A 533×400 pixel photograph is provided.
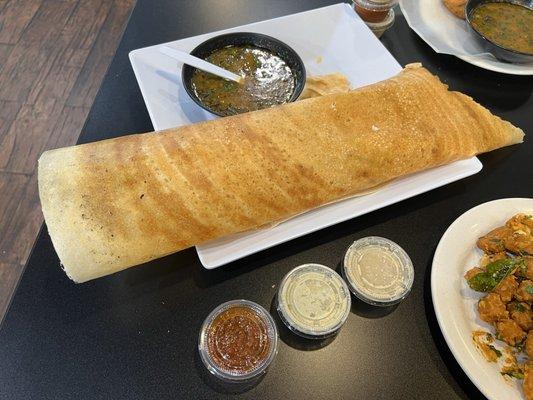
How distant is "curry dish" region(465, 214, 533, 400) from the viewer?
1111 millimetres

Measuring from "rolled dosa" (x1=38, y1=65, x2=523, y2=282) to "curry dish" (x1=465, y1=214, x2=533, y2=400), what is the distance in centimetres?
32

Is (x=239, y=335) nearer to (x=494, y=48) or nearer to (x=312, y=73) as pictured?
(x=312, y=73)

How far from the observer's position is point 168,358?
1149 millimetres

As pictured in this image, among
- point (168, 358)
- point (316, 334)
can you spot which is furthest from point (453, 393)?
point (168, 358)

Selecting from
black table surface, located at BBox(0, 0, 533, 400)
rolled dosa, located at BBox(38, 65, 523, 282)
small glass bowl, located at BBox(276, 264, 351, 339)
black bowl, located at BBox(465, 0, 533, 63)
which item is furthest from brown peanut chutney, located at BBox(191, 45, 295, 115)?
black bowl, located at BBox(465, 0, 533, 63)

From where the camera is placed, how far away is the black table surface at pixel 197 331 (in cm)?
112

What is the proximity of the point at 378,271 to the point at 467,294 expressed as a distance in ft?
0.81

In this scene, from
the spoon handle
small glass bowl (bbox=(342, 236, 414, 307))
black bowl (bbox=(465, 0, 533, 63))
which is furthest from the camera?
black bowl (bbox=(465, 0, 533, 63))

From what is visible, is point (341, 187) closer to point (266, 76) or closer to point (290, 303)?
point (290, 303)

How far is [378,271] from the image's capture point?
1.25 metres

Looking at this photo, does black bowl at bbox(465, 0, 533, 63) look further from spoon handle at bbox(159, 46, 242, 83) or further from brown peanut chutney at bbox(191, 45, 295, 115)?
spoon handle at bbox(159, 46, 242, 83)

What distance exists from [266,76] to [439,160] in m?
0.67

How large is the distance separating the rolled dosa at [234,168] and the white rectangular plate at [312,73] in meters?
0.05

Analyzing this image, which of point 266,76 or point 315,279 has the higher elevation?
point 266,76
